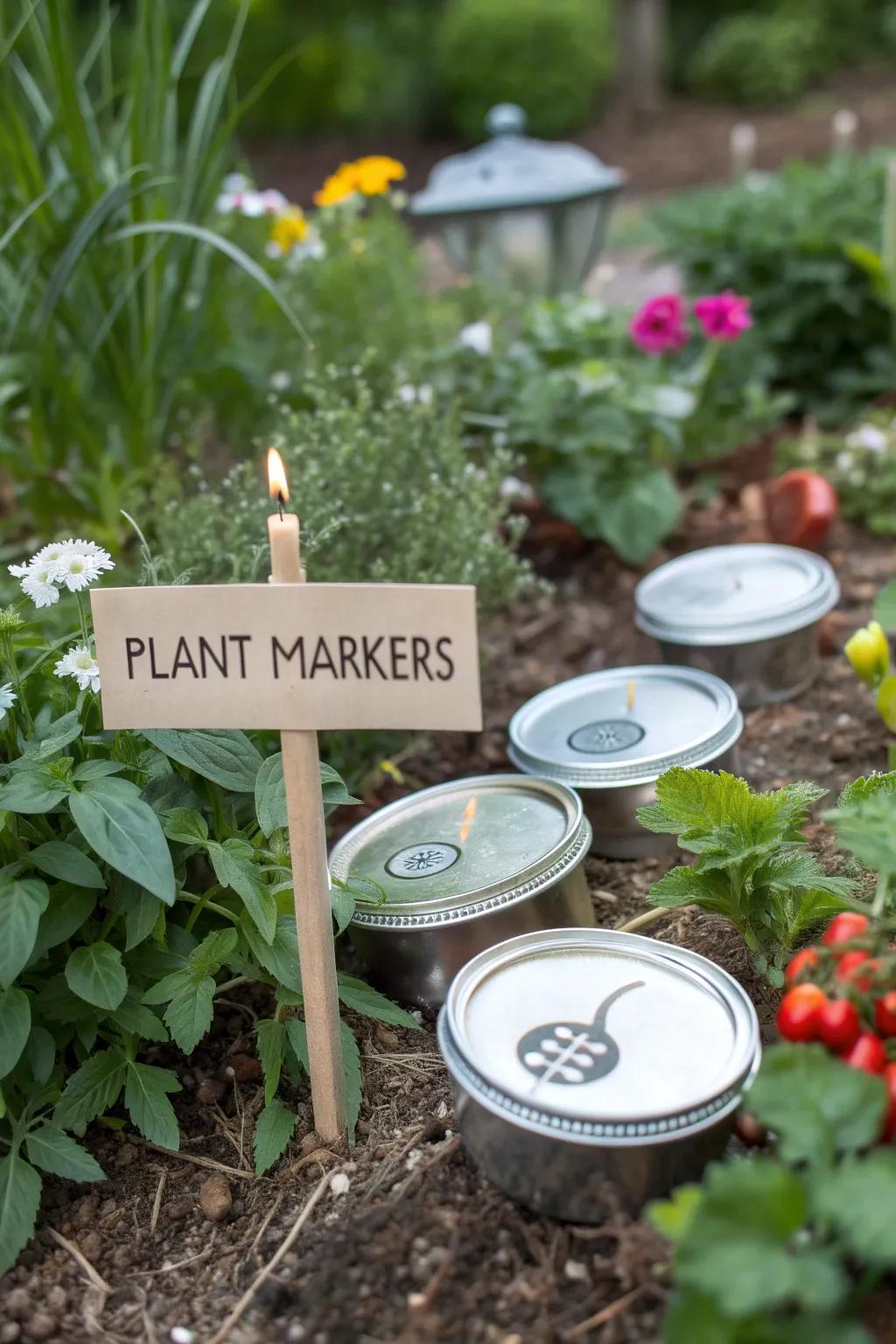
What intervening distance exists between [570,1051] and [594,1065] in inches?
1.2

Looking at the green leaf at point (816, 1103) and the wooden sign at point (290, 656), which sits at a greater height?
the wooden sign at point (290, 656)

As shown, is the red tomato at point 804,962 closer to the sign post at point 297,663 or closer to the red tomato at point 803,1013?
the red tomato at point 803,1013

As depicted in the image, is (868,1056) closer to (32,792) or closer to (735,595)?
(32,792)

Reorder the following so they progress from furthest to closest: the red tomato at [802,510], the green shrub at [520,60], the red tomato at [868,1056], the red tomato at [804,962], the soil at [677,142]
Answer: the green shrub at [520,60] < the soil at [677,142] < the red tomato at [802,510] < the red tomato at [804,962] < the red tomato at [868,1056]

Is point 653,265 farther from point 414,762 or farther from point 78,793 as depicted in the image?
point 78,793

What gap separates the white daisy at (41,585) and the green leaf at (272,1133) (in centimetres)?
63

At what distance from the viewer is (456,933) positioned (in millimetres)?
1525

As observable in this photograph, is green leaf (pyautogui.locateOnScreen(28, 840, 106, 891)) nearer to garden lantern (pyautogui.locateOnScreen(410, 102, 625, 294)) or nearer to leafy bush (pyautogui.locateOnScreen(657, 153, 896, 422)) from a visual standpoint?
garden lantern (pyautogui.locateOnScreen(410, 102, 625, 294))

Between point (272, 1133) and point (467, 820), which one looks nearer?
point (272, 1133)

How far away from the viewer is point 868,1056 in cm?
110

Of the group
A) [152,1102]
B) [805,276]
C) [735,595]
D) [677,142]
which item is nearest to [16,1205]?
[152,1102]

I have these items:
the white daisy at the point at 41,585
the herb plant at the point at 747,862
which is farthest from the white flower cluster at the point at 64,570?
the herb plant at the point at 747,862

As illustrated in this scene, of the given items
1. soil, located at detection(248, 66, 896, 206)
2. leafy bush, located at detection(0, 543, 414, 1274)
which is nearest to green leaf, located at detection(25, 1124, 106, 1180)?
leafy bush, located at detection(0, 543, 414, 1274)

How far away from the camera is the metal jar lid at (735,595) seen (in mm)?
2193
